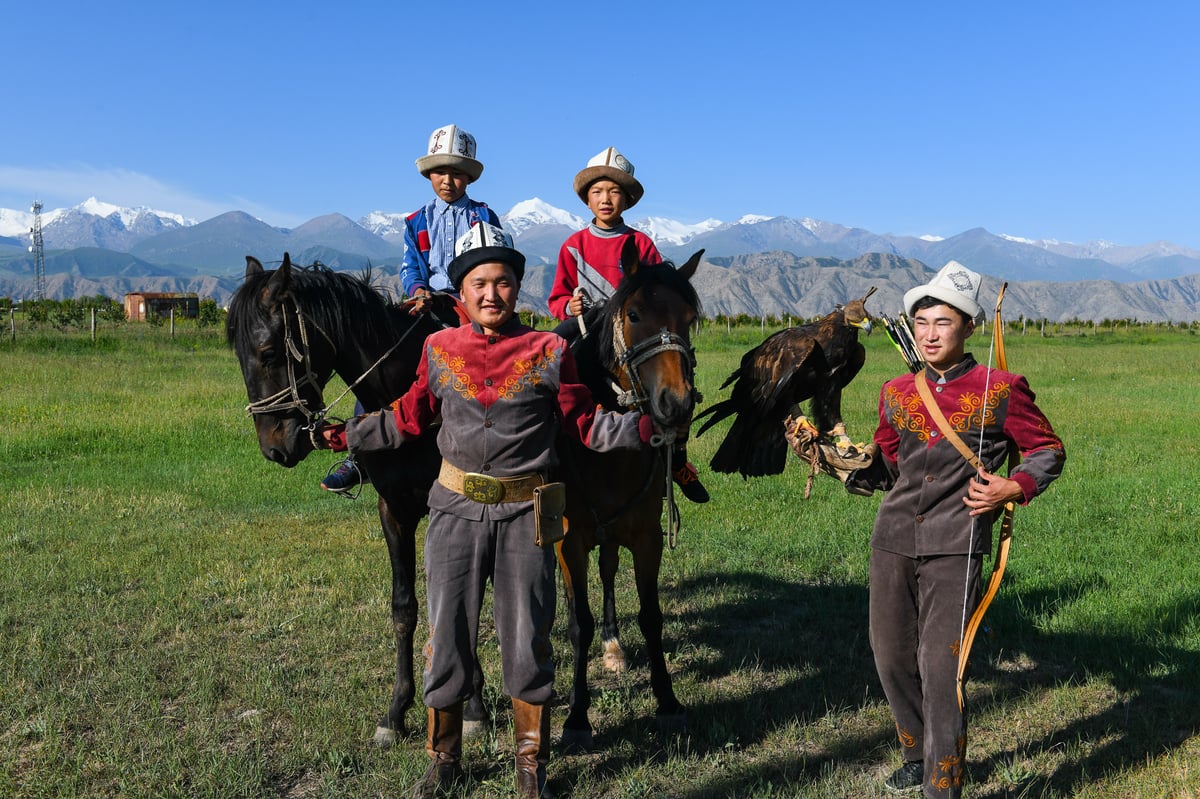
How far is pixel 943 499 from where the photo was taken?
137 inches

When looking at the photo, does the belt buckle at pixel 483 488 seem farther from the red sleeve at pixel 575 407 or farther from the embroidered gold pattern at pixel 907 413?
the embroidered gold pattern at pixel 907 413

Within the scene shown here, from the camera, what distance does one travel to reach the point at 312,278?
4.29m

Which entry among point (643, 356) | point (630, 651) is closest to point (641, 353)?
point (643, 356)

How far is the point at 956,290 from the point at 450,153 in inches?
126

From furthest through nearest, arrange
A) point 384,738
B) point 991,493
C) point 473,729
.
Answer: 1. point 473,729
2. point 384,738
3. point 991,493

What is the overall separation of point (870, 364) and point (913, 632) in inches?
1040

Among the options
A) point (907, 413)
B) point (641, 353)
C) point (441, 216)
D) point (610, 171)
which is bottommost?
point (907, 413)

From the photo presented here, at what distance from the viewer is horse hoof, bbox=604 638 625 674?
5.66 meters

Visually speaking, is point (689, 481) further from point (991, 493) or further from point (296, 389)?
point (296, 389)

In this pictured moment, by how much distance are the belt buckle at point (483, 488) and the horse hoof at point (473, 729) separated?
1.71 metres

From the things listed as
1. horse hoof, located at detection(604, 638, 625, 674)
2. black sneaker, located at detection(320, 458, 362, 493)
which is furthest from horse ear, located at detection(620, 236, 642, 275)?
horse hoof, located at detection(604, 638, 625, 674)

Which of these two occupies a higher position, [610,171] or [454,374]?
[610,171]

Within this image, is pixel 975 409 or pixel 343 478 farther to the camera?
pixel 343 478

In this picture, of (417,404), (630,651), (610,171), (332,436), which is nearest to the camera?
(417,404)
